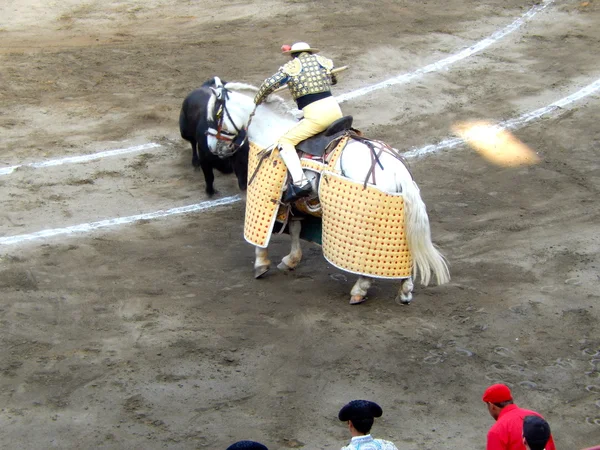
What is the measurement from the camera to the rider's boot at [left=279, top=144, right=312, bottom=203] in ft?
28.6

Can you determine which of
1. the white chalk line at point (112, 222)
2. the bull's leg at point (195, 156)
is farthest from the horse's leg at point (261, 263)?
the bull's leg at point (195, 156)

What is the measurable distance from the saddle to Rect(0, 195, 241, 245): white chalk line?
2.43 m

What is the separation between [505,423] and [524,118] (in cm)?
851

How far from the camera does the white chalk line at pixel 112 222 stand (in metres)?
10.0

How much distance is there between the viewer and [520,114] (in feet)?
43.6

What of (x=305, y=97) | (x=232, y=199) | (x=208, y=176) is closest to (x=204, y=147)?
(x=208, y=176)

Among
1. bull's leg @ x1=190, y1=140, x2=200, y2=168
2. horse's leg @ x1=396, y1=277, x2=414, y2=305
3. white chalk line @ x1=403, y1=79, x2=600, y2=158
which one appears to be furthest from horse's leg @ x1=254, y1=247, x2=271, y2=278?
white chalk line @ x1=403, y1=79, x2=600, y2=158

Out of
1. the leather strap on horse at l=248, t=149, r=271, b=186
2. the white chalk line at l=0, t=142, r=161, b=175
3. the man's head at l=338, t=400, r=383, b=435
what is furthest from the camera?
the white chalk line at l=0, t=142, r=161, b=175

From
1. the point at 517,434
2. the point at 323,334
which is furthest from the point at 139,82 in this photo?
the point at 517,434

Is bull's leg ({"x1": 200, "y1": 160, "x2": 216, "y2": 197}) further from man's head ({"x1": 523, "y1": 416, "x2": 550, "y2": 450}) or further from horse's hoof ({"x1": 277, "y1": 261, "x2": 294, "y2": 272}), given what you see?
man's head ({"x1": 523, "y1": 416, "x2": 550, "y2": 450})

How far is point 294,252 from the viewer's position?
9.44 meters

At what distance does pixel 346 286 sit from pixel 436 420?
2.39 metres

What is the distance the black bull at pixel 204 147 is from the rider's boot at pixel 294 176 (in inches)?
63.1

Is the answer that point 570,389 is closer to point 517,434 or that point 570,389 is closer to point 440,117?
point 517,434
